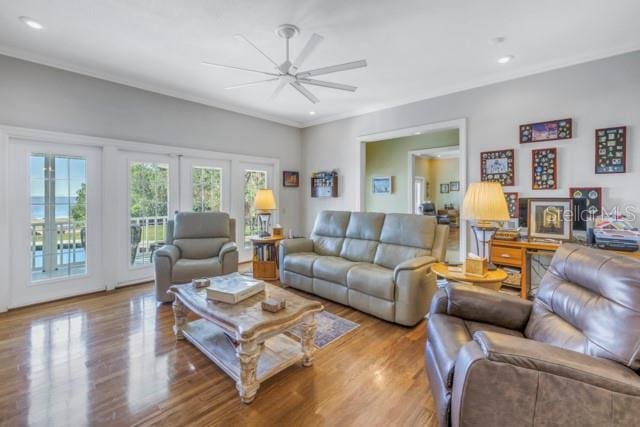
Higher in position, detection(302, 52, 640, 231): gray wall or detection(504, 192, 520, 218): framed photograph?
detection(302, 52, 640, 231): gray wall

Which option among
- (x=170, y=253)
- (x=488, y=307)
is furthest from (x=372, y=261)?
(x=170, y=253)

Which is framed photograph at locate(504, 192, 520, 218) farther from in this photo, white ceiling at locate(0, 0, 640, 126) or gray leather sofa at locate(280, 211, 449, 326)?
white ceiling at locate(0, 0, 640, 126)

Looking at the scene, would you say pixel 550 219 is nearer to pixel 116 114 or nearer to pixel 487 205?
pixel 487 205

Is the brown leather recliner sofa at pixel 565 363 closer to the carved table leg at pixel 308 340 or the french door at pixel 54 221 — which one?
the carved table leg at pixel 308 340

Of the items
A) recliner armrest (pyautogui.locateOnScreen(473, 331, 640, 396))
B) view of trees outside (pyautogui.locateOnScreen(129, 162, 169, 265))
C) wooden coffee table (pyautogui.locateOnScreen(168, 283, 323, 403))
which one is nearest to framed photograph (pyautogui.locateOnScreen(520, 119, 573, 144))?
recliner armrest (pyautogui.locateOnScreen(473, 331, 640, 396))

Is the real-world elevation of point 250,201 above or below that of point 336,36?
below

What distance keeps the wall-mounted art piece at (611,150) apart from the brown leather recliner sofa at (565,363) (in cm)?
227

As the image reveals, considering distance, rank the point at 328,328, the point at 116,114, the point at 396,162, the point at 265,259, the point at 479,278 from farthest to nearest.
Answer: the point at 396,162 < the point at 265,259 < the point at 116,114 < the point at 328,328 < the point at 479,278

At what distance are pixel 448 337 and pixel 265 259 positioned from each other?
3.21 m

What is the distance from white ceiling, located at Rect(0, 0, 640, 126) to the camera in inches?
94.5

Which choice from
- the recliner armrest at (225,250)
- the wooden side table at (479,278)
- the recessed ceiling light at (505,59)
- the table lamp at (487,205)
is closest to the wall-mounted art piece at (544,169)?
the recessed ceiling light at (505,59)

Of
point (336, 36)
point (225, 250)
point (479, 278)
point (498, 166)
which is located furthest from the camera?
point (498, 166)

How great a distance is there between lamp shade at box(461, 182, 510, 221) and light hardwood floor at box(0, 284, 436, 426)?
1199 millimetres

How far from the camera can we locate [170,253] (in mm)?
3396
